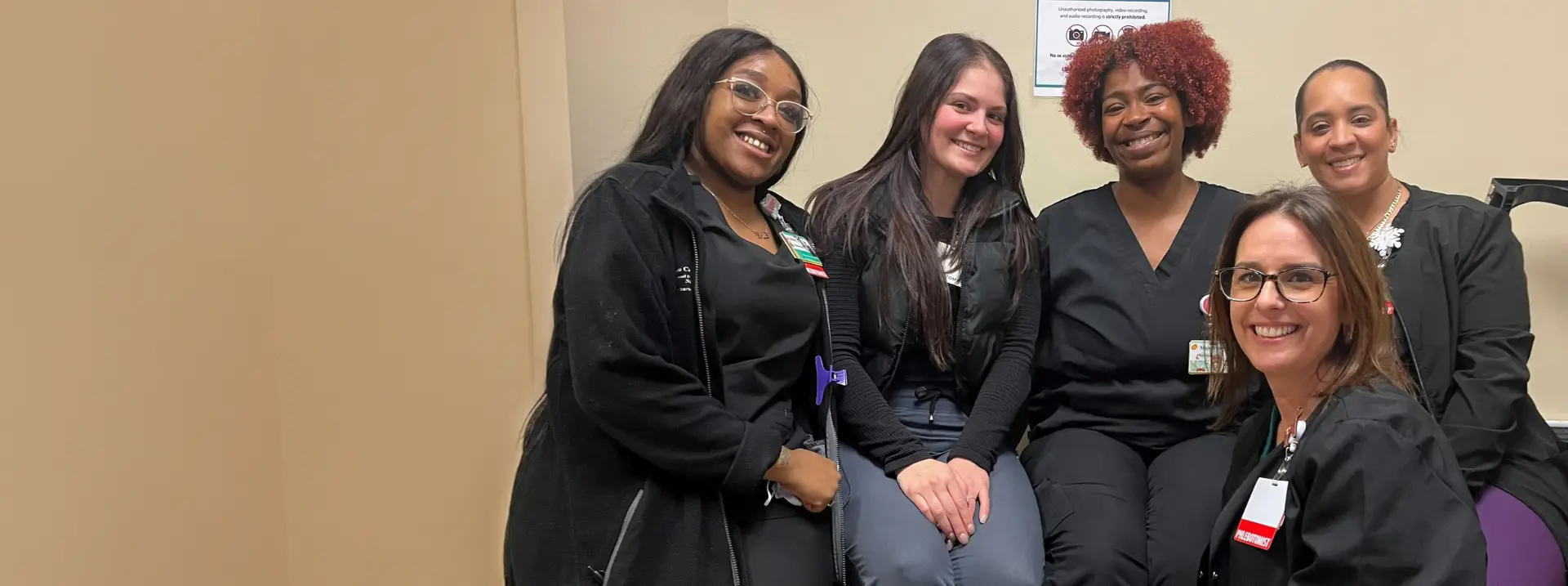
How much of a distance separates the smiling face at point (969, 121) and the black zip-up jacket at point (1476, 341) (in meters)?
0.82

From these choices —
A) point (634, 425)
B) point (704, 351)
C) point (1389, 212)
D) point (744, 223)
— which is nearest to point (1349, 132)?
point (1389, 212)

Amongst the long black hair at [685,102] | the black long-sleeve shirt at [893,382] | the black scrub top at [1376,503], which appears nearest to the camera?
the black scrub top at [1376,503]

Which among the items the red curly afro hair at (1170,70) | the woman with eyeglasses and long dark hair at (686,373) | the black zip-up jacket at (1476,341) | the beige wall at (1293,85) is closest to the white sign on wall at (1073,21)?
the beige wall at (1293,85)

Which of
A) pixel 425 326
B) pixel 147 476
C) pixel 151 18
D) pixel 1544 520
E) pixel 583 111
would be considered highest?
pixel 151 18

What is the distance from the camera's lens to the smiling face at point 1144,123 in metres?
1.86

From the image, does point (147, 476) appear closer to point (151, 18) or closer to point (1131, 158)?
point (151, 18)

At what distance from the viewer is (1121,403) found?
5.87ft

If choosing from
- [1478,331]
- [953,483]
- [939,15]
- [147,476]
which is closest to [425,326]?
[147,476]

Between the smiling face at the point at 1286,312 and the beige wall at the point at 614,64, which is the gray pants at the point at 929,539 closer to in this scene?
the smiling face at the point at 1286,312

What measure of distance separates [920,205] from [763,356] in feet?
1.81

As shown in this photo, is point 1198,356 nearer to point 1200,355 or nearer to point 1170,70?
point 1200,355

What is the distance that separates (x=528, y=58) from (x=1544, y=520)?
2124mm

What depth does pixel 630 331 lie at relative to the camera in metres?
1.34

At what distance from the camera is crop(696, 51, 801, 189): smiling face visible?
1.57m
